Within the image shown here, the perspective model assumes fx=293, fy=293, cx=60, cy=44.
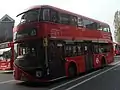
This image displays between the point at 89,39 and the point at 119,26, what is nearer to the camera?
the point at 89,39

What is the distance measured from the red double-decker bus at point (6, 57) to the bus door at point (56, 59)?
8644 millimetres

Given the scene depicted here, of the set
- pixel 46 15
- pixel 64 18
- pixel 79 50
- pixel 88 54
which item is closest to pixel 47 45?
pixel 46 15

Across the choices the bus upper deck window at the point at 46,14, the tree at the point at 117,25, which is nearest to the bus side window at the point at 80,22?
the bus upper deck window at the point at 46,14

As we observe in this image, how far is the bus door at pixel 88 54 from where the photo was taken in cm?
2032

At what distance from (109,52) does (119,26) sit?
6915 centimetres

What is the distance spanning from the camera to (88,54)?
20.8 meters

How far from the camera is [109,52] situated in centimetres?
2692

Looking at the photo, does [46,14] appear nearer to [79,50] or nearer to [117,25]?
[79,50]

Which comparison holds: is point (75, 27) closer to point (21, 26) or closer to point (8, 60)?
point (21, 26)

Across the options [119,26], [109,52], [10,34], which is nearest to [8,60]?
[109,52]

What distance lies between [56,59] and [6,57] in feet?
32.9

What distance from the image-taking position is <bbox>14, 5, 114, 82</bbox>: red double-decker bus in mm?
14867

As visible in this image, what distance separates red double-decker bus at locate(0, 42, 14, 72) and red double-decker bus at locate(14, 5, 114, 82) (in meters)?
7.31

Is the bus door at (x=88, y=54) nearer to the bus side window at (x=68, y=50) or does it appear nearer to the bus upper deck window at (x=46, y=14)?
the bus side window at (x=68, y=50)
